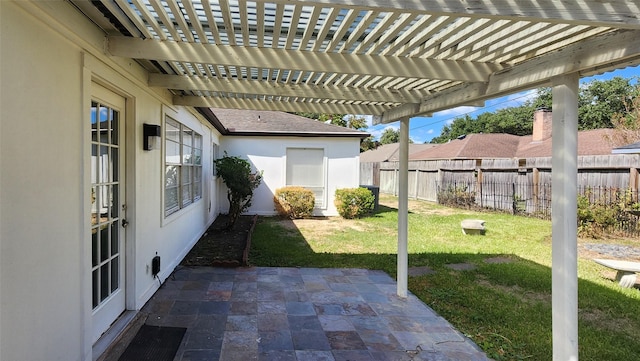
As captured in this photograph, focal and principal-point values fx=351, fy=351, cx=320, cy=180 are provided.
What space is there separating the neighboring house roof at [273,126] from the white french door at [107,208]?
734 centimetres

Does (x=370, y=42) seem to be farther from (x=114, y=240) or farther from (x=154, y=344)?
(x=154, y=344)

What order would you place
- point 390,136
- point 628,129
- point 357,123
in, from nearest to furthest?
1. point 628,129
2. point 357,123
3. point 390,136

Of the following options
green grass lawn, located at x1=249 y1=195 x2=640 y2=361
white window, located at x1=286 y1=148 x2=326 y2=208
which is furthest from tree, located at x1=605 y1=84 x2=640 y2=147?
white window, located at x1=286 y1=148 x2=326 y2=208

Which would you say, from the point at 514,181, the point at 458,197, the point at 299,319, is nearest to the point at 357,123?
the point at 458,197

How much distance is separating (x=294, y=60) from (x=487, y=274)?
4.94 metres

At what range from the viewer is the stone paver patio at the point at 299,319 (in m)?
3.22

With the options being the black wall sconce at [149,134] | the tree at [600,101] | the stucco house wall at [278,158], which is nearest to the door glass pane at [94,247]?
the black wall sconce at [149,134]

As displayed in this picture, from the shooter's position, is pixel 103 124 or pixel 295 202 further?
pixel 295 202

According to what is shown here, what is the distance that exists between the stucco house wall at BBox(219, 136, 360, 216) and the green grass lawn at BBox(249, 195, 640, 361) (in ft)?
4.34

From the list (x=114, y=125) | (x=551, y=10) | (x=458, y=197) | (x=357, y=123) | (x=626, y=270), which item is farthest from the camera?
(x=357, y=123)

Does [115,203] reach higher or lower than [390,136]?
lower

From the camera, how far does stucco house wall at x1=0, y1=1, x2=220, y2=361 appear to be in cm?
184

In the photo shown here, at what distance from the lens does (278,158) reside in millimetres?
12000

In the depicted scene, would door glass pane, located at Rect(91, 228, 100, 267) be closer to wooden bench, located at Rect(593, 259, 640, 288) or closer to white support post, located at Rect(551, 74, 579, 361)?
white support post, located at Rect(551, 74, 579, 361)
